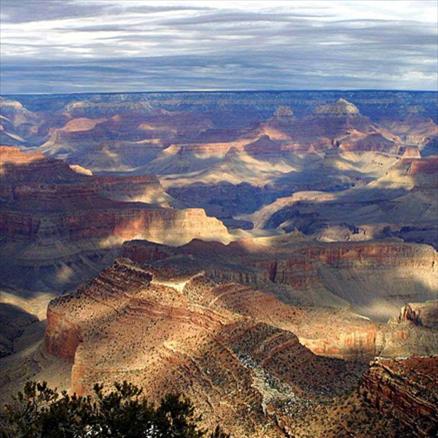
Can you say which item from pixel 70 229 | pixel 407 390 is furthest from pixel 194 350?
pixel 70 229

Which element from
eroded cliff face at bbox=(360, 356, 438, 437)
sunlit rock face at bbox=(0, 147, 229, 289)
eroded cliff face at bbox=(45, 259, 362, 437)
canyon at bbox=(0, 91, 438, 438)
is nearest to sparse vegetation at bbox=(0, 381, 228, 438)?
eroded cliff face at bbox=(360, 356, 438, 437)

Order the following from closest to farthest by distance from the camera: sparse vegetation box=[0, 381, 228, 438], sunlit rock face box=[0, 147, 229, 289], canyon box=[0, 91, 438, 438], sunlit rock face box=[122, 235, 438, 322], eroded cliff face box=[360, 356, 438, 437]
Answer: sparse vegetation box=[0, 381, 228, 438] < eroded cliff face box=[360, 356, 438, 437] < canyon box=[0, 91, 438, 438] < sunlit rock face box=[122, 235, 438, 322] < sunlit rock face box=[0, 147, 229, 289]

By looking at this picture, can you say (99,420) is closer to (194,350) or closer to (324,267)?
(194,350)

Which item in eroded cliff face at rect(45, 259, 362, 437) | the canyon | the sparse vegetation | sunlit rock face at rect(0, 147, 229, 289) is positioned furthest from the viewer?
sunlit rock face at rect(0, 147, 229, 289)

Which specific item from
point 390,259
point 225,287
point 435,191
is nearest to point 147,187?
point 435,191

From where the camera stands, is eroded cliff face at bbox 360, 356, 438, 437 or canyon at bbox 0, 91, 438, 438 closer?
eroded cliff face at bbox 360, 356, 438, 437

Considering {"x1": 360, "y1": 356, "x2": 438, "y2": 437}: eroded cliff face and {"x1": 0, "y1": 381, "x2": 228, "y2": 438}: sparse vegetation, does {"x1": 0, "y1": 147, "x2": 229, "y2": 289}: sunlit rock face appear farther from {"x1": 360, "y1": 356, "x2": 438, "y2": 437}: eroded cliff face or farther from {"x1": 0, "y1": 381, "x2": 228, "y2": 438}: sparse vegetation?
{"x1": 0, "y1": 381, "x2": 228, "y2": 438}: sparse vegetation

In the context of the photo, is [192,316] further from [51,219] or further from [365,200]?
[365,200]
